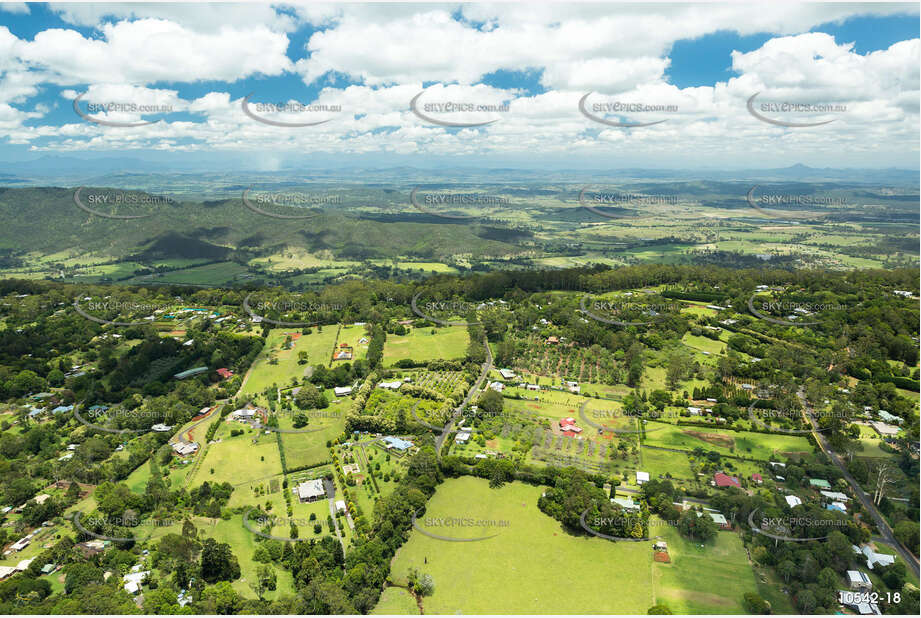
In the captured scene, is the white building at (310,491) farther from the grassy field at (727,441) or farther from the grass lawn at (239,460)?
the grassy field at (727,441)

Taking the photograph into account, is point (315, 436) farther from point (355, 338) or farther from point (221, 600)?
point (355, 338)

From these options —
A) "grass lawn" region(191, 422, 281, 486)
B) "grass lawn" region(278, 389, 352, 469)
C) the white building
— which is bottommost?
"grass lawn" region(191, 422, 281, 486)

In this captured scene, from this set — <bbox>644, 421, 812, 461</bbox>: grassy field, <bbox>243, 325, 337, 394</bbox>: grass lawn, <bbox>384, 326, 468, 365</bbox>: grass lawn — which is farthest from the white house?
<bbox>243, 325, 337, 394</bbox>: grass lawn

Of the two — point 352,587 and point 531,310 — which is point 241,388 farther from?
point 531,310

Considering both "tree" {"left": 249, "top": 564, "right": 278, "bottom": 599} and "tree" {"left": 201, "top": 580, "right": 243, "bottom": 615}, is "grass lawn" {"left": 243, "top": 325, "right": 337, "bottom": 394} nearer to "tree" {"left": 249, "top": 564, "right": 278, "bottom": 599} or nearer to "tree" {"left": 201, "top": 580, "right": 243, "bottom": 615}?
"tree" {"left": 249, "top": 564, "right": 278, "bottom": 599}

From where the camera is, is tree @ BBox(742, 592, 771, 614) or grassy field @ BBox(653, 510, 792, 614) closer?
tree @ BBox(742, 592, 771, 614)

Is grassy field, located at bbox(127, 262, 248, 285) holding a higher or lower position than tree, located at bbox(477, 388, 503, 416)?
lower

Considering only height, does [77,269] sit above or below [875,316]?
below

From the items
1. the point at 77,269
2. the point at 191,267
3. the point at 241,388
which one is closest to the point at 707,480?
the point at 241,388
